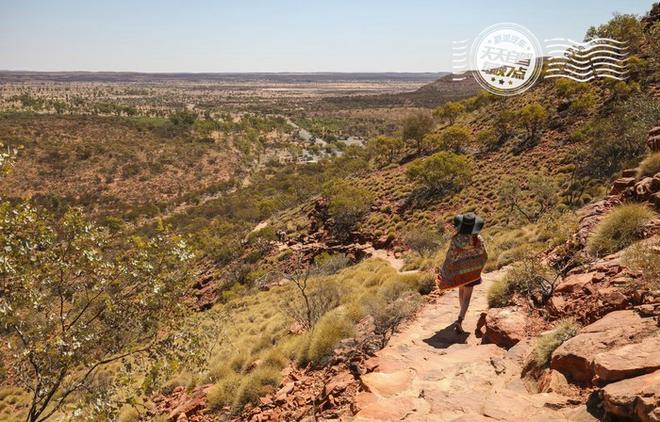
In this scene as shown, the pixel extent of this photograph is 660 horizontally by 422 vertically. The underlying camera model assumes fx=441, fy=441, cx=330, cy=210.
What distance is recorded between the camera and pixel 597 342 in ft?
17.1

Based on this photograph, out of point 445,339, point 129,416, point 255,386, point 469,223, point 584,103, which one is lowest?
point 129,416

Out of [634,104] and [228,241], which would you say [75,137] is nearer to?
[228,241]

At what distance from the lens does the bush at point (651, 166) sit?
32.4ft

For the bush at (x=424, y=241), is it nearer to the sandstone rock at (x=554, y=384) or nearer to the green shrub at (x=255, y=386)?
the green shrub at (x=255, y=386)

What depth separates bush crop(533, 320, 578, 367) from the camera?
5.81 metres

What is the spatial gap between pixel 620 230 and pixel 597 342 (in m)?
3.92

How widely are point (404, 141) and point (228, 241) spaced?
2527 cm

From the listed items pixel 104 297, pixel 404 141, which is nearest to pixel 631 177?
pixel 104 297

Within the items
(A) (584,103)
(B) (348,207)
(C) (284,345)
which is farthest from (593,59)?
(C) (284,345)

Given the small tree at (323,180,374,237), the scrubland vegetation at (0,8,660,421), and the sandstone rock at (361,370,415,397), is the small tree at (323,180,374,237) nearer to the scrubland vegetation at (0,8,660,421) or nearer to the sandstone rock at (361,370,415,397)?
the scrubland vegetation at (0,8,660,421)

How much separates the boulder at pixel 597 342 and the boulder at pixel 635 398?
435mm

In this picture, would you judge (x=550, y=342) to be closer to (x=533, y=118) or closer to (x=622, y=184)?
(x=622, y=184)

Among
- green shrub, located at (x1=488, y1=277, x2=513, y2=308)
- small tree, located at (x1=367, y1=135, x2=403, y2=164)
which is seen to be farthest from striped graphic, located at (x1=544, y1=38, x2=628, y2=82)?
green shrub, located at (x1=488, y1=277, x2=513, y2=308)

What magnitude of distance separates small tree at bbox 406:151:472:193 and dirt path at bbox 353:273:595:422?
88.6ft
